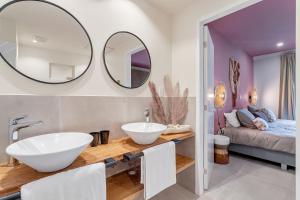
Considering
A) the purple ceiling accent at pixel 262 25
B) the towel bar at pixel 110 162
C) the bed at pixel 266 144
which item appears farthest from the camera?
the bed at pixel 266 144

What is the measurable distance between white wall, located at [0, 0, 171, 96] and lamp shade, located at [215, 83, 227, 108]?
60.8 inches

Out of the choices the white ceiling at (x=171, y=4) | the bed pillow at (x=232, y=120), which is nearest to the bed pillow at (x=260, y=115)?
the bed pillow at (x=232, y=120)

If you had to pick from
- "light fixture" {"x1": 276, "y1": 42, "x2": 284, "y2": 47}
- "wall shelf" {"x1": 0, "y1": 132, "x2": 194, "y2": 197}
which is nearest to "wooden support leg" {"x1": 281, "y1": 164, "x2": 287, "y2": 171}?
"wall shelf" {"x1": 0, "y1": 132, "x2": 194, "y2": 197}

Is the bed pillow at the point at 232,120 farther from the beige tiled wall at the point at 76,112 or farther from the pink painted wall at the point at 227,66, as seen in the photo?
the beige tiled wall at the point at 76,112

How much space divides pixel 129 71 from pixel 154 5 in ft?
3.31

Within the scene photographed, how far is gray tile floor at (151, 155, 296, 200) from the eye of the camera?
1860mm

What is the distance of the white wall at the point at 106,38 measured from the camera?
116 centimetres

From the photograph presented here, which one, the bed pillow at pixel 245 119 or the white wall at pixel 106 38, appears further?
the bed pillow at pixel 245 119

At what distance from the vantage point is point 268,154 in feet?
8.81

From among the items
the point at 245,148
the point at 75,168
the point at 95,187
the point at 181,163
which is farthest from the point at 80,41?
the point at 245,148

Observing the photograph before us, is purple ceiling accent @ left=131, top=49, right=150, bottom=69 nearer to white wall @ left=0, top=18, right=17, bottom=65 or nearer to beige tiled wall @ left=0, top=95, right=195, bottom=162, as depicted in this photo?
beige tiled wall @ left=0, top=95, right=195, bottom=162

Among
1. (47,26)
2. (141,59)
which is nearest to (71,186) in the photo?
(47,26)

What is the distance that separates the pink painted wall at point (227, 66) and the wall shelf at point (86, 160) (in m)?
2.21

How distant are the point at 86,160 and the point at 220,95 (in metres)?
3.05
